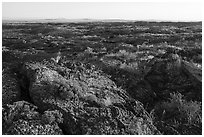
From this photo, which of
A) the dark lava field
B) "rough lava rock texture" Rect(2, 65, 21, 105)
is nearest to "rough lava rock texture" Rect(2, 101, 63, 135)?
the dark lava field

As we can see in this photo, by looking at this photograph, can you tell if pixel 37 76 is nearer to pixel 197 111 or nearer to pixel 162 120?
pixel 162 120

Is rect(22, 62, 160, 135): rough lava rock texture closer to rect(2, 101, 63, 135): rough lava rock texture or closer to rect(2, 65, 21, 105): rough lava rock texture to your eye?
rect(2, 101, 63, 135): rough lava rock texture

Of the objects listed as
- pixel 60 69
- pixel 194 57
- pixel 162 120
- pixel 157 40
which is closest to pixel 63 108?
pixel 60 69

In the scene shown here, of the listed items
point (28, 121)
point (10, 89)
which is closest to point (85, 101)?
point (28, 121)

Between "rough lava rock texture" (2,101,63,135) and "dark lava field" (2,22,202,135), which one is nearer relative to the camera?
"rough lava rock texture" (2,101,63,135)

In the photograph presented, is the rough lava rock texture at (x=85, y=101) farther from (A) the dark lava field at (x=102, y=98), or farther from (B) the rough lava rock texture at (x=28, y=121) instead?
(B) the rough lava rock texture at (x=28, y=121)

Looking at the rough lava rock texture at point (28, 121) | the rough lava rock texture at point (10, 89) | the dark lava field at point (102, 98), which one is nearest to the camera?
the rough lava rock texture at point (28, 121)

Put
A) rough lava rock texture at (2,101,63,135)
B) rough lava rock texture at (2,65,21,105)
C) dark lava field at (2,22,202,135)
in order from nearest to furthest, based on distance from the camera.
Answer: rough lava rock texture at (2,101,63,135) → dark lava field at (2,22,202,135) → rough lava rock texture at (2,65,21,105)

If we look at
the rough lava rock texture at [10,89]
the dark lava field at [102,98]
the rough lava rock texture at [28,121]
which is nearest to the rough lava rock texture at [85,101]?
the dark lava field at [102,98]
